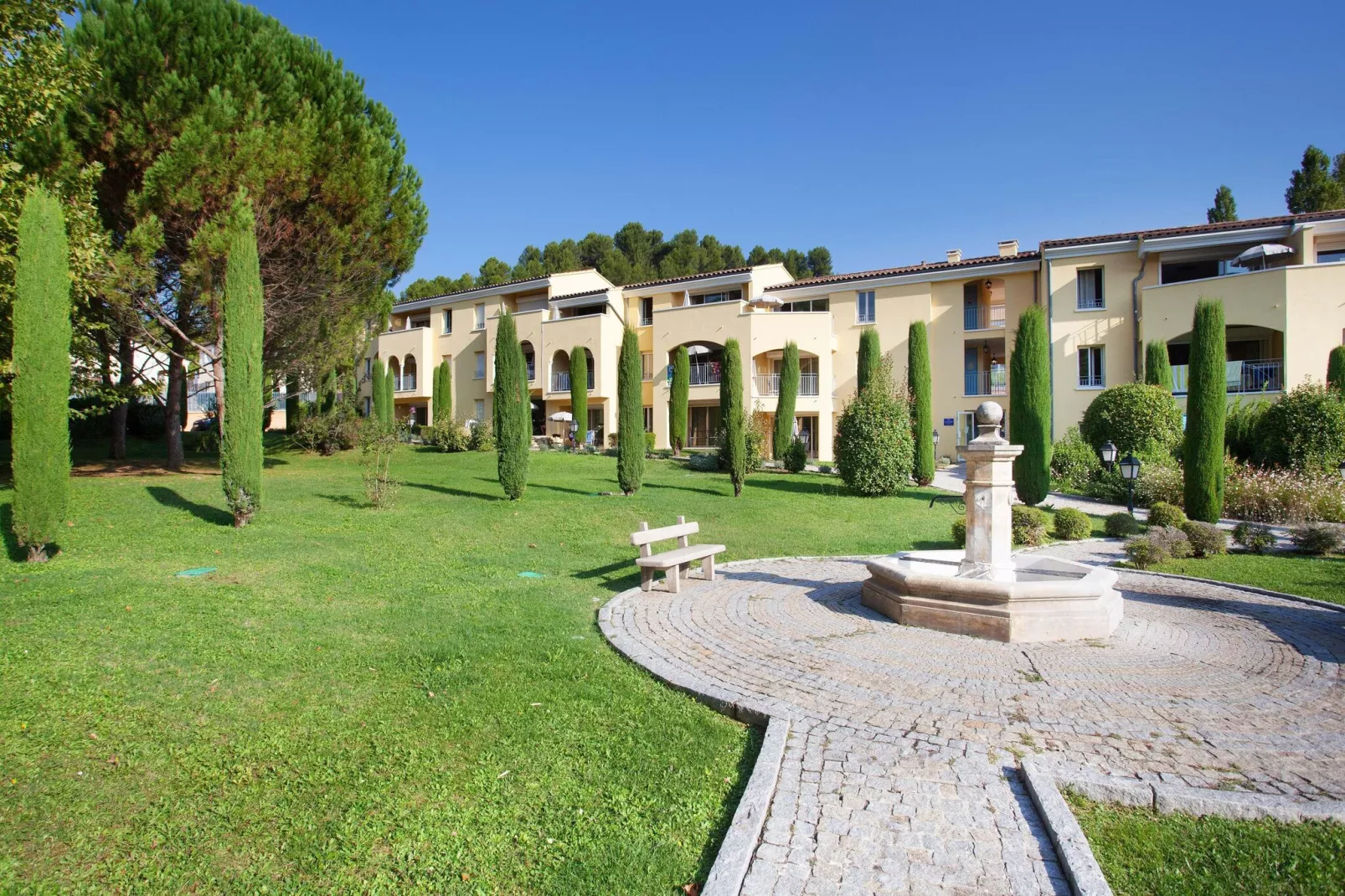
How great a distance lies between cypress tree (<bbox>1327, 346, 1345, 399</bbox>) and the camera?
70.4ft

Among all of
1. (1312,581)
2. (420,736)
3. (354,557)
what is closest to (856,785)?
(420,736)

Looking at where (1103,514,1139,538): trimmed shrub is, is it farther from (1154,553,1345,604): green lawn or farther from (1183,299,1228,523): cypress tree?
(1154,553,1345,604): green lawn

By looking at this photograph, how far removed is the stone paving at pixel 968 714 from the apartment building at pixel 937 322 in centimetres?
2025

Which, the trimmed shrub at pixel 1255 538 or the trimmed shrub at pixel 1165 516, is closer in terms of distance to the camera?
the trimmed shrub at pixel 1255 538

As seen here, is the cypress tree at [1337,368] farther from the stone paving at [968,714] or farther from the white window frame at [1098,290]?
the stone paving at [968,714]

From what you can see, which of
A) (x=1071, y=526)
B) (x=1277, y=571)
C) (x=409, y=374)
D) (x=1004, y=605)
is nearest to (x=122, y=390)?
→ (x=1004, y=605)

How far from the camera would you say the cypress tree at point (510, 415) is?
645 inches

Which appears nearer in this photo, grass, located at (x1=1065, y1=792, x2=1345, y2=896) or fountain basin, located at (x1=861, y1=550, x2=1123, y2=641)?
grass, located at (x1=1065, y1=792, x2=1345, y2=896)

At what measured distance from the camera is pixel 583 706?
16.1ft

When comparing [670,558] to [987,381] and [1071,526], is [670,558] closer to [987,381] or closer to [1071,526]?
[1071,526]

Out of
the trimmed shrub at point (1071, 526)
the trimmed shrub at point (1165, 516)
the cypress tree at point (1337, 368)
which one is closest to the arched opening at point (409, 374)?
the trimmed shrub at point (1071, 526)

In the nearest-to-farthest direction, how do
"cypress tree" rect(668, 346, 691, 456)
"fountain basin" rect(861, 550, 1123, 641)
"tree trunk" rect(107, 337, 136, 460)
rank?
"fountain basin" rect(861, 550, 1123, 641) < "tree trunk" rect(107, 337, 136, 460) < "cypress tree" rect(668, 346, 691, 456)

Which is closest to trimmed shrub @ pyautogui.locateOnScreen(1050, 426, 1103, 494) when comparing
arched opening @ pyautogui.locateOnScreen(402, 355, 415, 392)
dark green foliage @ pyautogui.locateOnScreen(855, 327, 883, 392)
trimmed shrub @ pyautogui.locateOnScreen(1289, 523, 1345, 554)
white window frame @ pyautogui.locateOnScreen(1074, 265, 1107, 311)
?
dark green foliage @ pyautogui.locateOnScreen(855, 327, 883, 392)

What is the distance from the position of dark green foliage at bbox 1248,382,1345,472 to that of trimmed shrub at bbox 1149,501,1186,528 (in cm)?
724
